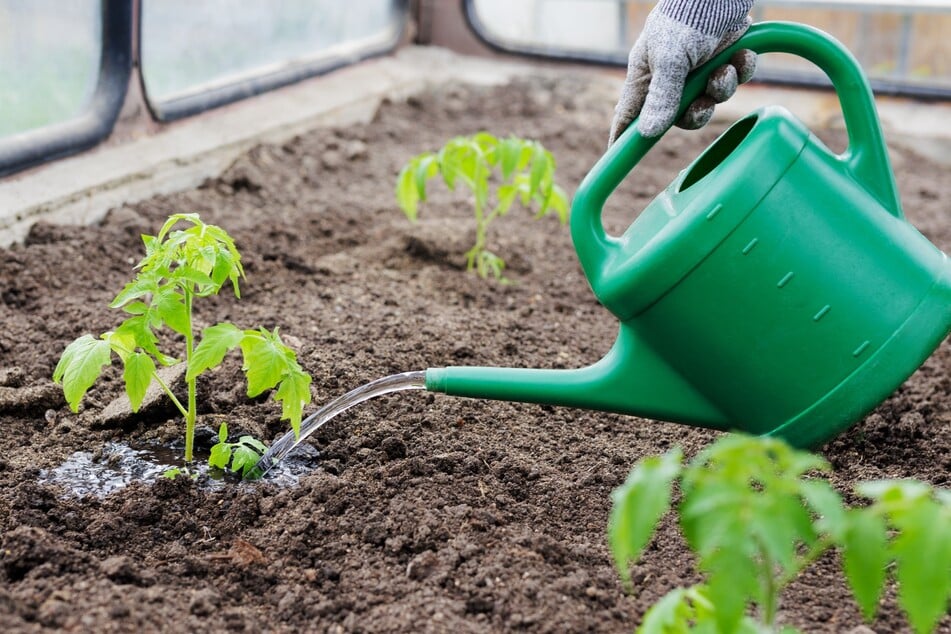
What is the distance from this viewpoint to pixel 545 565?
1.47 meters

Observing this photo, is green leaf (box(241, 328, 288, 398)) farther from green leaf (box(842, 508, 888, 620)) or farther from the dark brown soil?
green leaf (box(842, 508, 888, 620))

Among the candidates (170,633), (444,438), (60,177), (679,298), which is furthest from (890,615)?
(60,177)

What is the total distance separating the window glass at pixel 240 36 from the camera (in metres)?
3.25

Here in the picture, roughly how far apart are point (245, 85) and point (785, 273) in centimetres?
262

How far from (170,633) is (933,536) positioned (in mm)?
914

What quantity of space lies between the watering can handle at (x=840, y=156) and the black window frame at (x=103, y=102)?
5.82 feet

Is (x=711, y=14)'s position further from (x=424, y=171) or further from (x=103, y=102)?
(x=103, y=102)

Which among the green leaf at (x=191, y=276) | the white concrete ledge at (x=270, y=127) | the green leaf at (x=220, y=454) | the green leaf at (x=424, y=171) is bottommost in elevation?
the white concrete ledge at (x=270, y=127)

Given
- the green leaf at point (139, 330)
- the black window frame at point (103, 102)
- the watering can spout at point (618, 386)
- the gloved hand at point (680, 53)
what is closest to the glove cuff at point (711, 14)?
the gloved hand at point (680, 53)

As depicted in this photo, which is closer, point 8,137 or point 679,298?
point 679,298

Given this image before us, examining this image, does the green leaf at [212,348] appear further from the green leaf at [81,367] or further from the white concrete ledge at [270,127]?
the white concrete ledge at [270,127]

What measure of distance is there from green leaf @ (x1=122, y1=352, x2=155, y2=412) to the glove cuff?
3.09 feet

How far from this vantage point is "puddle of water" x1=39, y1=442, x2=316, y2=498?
1.67 meters

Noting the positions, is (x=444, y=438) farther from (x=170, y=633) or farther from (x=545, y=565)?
(x=170, y=633)
